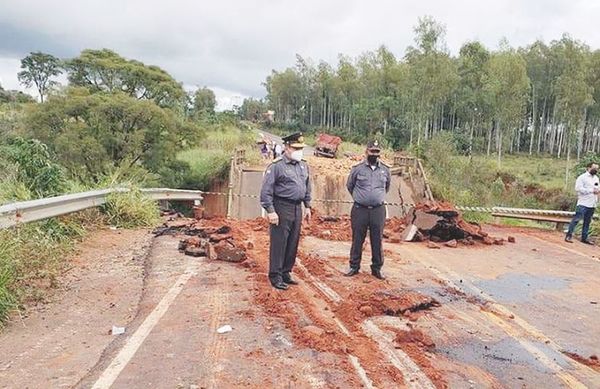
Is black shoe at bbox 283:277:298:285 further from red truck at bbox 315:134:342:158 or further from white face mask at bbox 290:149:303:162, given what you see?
red truck at bbox 315:134:342:158

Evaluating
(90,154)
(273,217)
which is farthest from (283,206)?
(90,154)

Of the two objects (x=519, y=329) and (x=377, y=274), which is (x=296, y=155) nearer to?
(x=377, y=274)

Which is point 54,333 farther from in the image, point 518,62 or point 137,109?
point 518,62

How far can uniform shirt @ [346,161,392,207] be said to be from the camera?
25.6ft

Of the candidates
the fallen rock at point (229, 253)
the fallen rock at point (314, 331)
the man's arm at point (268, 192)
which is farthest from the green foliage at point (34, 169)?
the fallen rock at point (314, 331)

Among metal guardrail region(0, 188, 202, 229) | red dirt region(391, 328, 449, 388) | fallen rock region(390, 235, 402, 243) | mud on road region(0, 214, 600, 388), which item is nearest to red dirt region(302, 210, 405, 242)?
fallen rock region(390, 235, 402, 243)

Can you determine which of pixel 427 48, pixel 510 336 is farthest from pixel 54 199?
pixel 427 48

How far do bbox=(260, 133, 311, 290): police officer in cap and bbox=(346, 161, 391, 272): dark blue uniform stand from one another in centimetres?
113

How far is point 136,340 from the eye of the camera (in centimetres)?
468

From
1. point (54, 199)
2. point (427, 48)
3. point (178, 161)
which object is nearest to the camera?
point (54, 199)

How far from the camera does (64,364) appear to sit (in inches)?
166

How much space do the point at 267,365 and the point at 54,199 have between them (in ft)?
16.5

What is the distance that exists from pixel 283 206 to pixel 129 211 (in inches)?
197

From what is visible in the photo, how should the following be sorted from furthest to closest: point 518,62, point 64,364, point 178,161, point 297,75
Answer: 1. point 297,75
2. point 518,62
3. point 178,161
4. point 64,364
